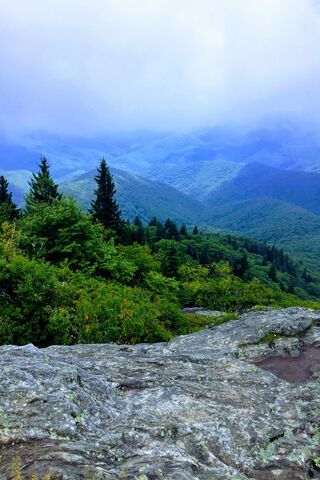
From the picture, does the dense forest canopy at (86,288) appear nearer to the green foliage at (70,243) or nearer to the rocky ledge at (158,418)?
the green foliage at (70,243)

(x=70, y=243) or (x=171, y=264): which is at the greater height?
(x=70, y=243)

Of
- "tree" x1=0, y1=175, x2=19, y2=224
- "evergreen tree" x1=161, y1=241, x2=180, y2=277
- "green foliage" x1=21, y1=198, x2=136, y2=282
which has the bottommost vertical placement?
"evergreen tree" x1=161, y1=241, x2=180, y2=277

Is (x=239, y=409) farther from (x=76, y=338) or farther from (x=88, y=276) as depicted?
(x=88, y=276)

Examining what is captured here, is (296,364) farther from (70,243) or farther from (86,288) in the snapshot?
(70,243)

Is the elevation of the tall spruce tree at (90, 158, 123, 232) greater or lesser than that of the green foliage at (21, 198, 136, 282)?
greater

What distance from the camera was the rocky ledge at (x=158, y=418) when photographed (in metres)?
3.77

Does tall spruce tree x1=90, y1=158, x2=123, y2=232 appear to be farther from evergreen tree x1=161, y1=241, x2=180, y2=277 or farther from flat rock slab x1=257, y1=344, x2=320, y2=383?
flat rock slab x1=257, y1=344, x2=320, y2=383

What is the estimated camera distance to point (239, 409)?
552 centimetres

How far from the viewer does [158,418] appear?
4.95 meters

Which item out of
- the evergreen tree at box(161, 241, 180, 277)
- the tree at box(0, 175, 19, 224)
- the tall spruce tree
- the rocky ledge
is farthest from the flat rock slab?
the tall spruce tree

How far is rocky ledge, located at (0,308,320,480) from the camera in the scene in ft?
12.4

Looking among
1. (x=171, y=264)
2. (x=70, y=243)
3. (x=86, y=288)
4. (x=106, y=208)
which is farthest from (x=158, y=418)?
(x=106, y=208)

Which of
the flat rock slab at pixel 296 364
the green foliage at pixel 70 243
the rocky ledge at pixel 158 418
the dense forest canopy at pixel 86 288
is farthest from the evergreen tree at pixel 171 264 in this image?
the rocky ledge at pixel 158 418

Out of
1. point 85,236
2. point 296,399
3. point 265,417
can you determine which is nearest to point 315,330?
point 296,399
